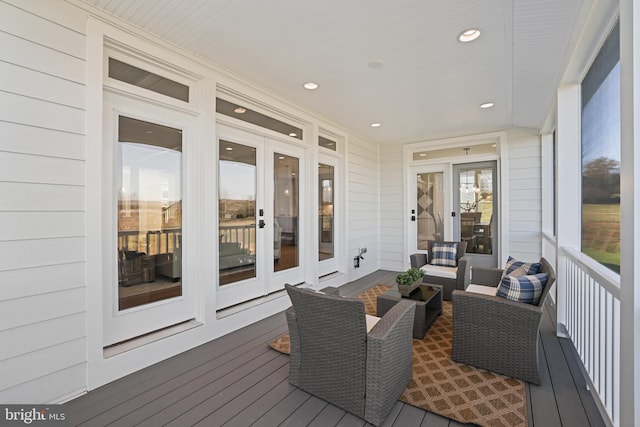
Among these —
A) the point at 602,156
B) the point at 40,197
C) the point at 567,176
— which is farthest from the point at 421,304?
the point at 40,197

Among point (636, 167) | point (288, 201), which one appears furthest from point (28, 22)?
point (636, 167)

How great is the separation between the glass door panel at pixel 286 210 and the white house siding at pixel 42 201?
2178 mm

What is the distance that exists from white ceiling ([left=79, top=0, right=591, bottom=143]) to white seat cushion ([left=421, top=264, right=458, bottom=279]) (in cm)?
228

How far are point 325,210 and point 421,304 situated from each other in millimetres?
2465

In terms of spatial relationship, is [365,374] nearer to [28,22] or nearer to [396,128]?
[28,22]

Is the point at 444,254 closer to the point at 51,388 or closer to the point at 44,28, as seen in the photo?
the point at 51,388

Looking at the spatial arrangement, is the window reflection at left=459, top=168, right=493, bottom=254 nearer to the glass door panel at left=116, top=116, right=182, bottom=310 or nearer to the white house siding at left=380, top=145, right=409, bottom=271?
the white house siding at left=380, top=145, right=409, bottom=271

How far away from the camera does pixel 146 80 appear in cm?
254

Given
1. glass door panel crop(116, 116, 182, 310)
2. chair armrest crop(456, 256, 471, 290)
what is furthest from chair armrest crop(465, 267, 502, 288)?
glass door panel crop(116, 116, 182, 310)

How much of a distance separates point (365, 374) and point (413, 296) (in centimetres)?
157

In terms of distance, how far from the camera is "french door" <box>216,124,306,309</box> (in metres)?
3.29

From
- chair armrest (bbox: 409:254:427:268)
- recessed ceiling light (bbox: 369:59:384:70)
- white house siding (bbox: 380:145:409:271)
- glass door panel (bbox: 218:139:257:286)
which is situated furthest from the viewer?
white house siding (bbox: 380:145:409:271)

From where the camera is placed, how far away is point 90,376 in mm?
2076

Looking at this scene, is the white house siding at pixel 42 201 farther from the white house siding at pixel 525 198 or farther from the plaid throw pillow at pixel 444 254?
the white house siding at pixel 525 198
